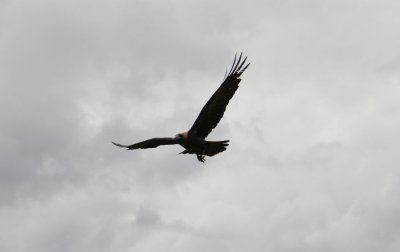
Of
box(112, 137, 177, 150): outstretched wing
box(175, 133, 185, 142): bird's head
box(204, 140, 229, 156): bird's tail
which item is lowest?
box(204, 140, 229, 156): bird's tail

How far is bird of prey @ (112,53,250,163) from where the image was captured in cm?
4447

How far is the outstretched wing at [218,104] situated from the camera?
44.4 m

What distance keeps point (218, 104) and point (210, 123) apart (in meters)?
1.01

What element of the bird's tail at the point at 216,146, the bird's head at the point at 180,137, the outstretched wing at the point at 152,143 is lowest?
the bird's tail at the point at 216,146

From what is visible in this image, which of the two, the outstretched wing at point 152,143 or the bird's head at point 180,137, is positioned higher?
the outstretched wing at point 152,143

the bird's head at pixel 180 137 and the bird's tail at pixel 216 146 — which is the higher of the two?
the bird's head at pixel 180 137

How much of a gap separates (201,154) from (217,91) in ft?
8.30

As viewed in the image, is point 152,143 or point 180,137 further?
point 152,143

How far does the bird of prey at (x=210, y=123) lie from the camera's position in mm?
44469

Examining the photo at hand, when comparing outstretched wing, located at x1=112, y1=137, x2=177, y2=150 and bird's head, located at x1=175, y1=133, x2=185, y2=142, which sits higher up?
outstretched wing, located at x1=112, y1=137, x2=177, y2=150

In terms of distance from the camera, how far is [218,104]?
44812 millimetres

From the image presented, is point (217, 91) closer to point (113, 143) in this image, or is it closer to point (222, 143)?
point (222, 143)

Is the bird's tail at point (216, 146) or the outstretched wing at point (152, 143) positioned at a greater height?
the outstretched wing at point (152, 143)

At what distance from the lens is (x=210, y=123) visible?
149 feet
